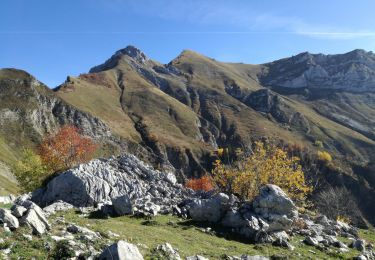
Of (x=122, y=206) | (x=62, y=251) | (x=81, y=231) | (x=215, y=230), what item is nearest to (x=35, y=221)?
(x=81, y=231)

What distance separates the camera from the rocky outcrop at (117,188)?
40.7 metres

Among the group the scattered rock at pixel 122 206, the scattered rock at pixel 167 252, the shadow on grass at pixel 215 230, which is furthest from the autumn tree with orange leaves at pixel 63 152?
the scattered rock at pixel 167 252

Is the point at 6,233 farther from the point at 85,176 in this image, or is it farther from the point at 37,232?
the point at 85,176

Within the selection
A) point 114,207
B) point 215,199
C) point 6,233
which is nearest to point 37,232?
point 6,233

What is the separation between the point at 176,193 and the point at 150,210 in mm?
10906

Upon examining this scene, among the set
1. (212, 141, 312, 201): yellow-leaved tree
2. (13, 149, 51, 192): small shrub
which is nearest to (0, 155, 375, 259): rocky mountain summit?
(212, 141, 312, 201): yellow-leaved tree

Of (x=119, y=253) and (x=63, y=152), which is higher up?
(x=63, y=152)

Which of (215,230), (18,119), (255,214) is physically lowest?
(215,230)

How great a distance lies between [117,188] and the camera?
150 ft

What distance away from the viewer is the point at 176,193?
49.8m

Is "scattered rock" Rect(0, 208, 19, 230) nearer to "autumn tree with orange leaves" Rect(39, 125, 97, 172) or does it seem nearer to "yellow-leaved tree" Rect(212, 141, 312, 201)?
"yellow-leaved tree" Rect(212, 141, 312, 201)

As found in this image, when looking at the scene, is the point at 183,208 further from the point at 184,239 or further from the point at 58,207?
the point at 58,207

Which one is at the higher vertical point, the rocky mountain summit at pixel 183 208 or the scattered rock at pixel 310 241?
the rocky mountain summit at pixel 183 208

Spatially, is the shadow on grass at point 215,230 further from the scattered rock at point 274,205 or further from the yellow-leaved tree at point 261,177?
the yellow-leaved tree at point 261,177
